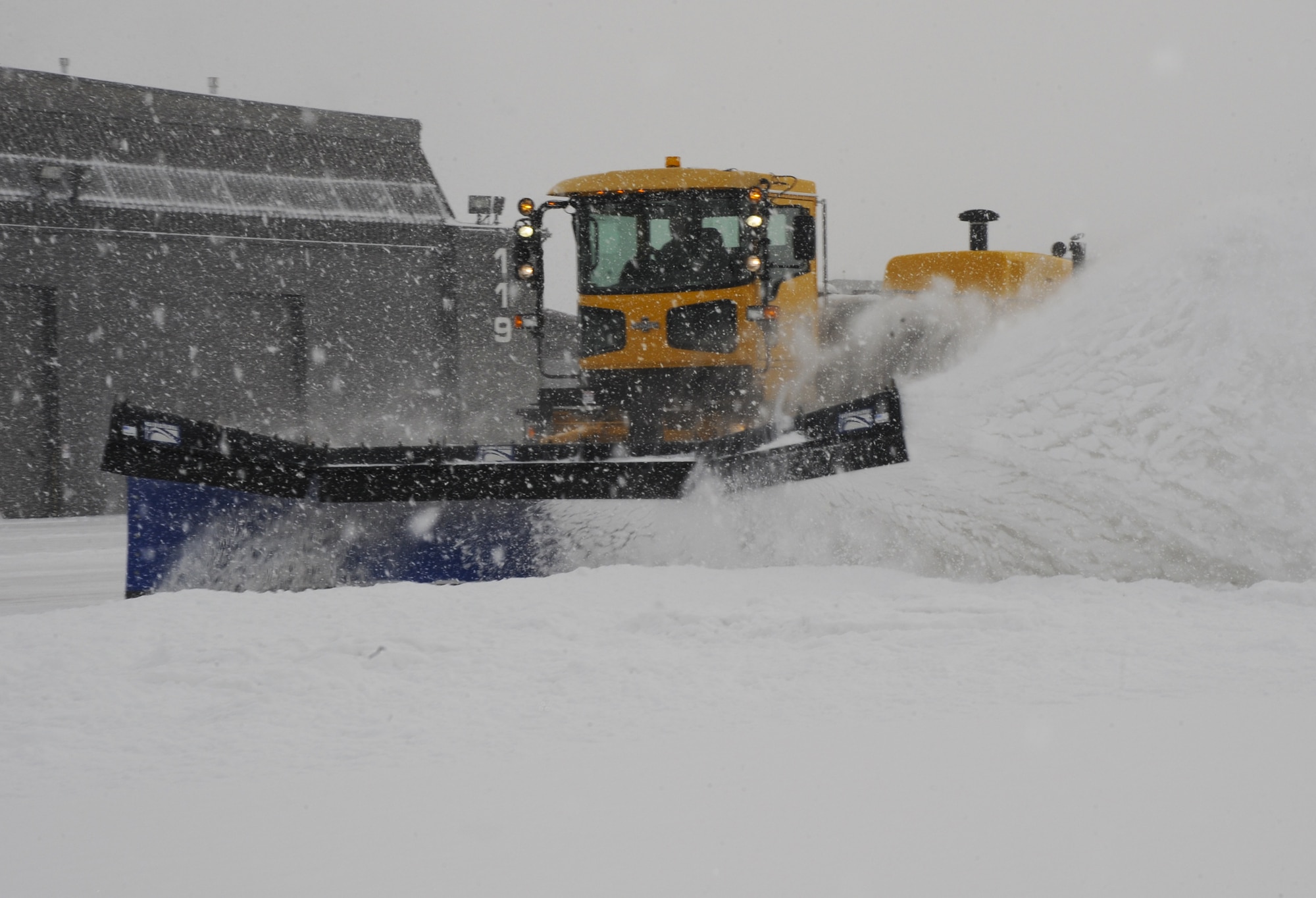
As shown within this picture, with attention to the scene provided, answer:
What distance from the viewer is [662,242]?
26.9 ft

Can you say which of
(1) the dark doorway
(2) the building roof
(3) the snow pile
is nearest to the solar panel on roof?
(2) the building roof

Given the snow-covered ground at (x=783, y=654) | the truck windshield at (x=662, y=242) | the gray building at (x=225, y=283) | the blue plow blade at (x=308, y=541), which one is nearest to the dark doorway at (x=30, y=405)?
the gray building at (x=225, y=283)

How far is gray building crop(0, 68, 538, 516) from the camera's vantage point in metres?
15.4

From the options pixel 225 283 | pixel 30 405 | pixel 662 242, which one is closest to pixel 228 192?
pixel 225 283

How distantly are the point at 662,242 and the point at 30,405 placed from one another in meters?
11.2

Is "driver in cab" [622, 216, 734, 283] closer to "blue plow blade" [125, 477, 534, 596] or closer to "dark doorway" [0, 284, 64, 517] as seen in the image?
"blue plow blade" [125, 477, 534, 596]

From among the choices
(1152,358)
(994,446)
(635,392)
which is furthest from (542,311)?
(1152,358)

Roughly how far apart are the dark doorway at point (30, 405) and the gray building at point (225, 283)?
0.08 feet

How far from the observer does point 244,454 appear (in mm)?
6148

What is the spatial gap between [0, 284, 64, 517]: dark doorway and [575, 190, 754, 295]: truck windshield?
34.3 feet

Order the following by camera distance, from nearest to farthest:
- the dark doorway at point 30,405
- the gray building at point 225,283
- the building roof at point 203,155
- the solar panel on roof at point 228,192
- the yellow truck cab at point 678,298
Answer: the yellow truck cab at point 678,298, the dark doorway at point 30,405, the gray building at point 225,283, the solar panel on roof at point 228,192, the building roof at point 203,155

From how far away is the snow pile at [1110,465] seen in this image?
5730mm

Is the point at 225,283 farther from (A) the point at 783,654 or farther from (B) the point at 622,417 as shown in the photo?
(A) the point at 783,654

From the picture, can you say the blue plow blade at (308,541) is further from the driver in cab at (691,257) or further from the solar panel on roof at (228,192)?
the solar panel on roof at (228,192)
